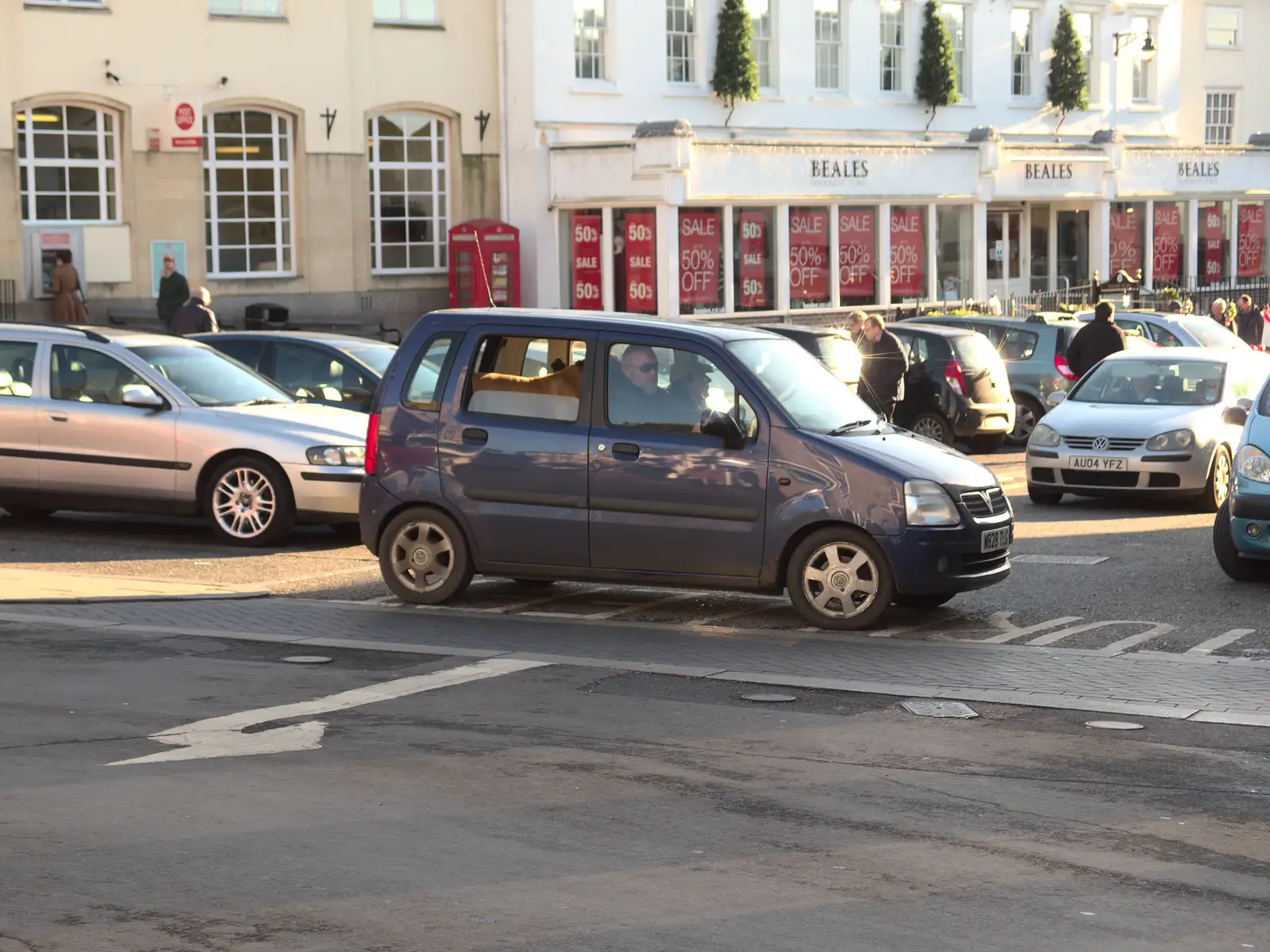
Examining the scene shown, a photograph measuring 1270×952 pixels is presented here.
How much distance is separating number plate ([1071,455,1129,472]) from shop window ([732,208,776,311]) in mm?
16919

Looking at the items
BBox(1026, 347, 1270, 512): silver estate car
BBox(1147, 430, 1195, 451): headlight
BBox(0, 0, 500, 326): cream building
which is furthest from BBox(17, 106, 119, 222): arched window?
BBox(1147, 430, 1195, 451): headlight

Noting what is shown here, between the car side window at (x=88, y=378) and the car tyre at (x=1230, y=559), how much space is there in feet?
26.7

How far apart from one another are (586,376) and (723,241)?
22682mm

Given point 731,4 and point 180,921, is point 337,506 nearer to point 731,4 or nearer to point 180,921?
point 180,921

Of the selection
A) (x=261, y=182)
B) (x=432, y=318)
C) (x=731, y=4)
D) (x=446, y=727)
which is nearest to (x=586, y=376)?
(x=432, y=318)

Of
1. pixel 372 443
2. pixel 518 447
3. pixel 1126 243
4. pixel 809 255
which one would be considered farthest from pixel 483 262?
pixel 518 447

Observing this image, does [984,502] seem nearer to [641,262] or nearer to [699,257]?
[641,262]

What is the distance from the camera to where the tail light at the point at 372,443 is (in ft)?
→ 40.3

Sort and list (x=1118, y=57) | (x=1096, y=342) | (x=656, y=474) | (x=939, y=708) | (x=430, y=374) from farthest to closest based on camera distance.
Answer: (x=1118, y=57) < (x=1096, y=342) < (x=430, y=374) < (x=656, y=474) < (x=939, y=708)

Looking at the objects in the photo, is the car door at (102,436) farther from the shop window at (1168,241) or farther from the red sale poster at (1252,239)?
the red sale poster at (1252,239)

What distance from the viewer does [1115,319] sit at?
87.7 feet

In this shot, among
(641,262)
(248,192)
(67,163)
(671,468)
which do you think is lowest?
(671,468)

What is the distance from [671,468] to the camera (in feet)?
37.6

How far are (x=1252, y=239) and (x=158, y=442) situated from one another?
37.1 metres
